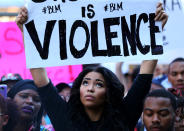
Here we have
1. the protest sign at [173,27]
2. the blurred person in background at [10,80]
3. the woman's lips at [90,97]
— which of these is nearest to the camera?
the woman's lips at [90,97]

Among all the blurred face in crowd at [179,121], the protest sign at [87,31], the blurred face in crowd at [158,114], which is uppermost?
the protest sign at [87,31]

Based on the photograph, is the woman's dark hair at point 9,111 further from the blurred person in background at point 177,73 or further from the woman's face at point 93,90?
the blurred person in background at point 177,73

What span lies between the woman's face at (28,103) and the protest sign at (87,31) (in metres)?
0.86

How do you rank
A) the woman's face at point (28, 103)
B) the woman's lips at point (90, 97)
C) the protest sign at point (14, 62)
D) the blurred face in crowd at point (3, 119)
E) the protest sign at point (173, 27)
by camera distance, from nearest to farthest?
the woman's lips at point (90, 97) → the blurred face in crowd at point (3, 119) → the woman's face at point (28, 103) → the protest sign at point (173, 27) → the protest sign at point (14, 62)

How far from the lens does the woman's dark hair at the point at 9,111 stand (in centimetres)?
444

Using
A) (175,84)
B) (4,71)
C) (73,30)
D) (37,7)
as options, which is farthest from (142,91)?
(4,71)

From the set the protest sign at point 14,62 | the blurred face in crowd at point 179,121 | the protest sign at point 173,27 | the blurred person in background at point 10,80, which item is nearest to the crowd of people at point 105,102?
the blurred face in crowd at point 179,121

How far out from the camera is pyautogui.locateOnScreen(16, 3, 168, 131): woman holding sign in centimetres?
388

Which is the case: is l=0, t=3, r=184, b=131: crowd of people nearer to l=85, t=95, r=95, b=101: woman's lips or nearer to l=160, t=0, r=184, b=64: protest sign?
l=85, t=95, r=95, b=101: woman's lips

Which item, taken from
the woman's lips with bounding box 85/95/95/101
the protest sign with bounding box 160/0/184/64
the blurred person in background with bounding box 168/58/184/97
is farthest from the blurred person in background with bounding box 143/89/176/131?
the protest sign with bounding box 160/0/184/64

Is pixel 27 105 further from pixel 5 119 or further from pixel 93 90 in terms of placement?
pixel 93 90

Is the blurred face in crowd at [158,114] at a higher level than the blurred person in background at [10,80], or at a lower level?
lower

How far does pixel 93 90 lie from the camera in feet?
12.8

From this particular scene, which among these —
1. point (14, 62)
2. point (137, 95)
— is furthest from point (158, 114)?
point (14, 62)
